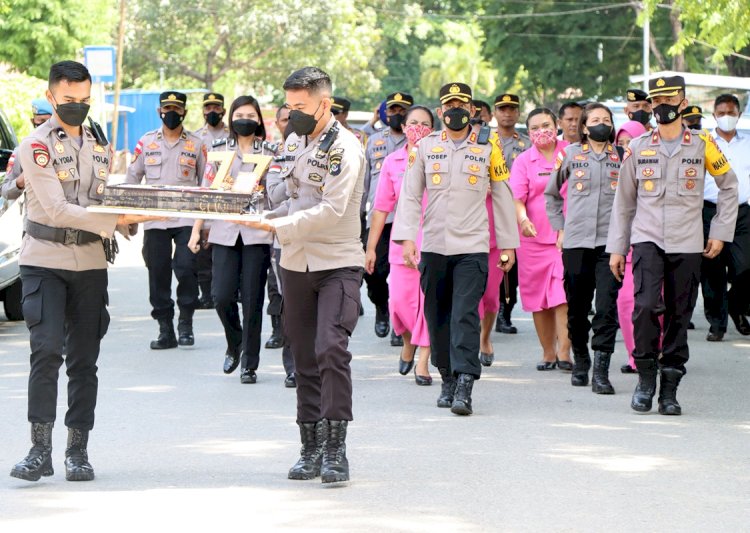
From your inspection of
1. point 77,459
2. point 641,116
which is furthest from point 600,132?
point 77,459

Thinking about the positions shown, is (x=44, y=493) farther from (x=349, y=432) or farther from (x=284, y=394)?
(x=284, y=394)

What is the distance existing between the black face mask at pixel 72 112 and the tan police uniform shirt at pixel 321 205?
1004 millimetres

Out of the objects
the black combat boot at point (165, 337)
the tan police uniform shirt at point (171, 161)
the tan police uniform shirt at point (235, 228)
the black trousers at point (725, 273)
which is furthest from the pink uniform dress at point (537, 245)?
the black combat boot at point (165, 337)

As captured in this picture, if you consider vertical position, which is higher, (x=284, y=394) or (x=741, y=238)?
(x=741, y=238)

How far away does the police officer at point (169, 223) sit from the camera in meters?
12.3

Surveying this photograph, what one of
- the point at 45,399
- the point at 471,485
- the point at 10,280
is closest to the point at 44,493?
the point at 45,399

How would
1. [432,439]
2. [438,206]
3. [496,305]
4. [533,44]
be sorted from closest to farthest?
[432,439]
[438,206]
[496,305]
[533,44]

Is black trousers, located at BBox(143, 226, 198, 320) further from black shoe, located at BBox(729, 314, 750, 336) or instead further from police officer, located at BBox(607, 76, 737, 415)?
black shoe, located at BBox(729, 314, 750, 336)

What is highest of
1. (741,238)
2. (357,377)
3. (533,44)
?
(533,44)

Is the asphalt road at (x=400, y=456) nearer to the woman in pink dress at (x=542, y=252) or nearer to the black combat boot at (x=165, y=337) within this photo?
the woman in pink dress at (x=542, y=252)

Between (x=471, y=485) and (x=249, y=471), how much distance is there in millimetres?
1143

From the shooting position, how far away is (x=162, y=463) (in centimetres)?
772

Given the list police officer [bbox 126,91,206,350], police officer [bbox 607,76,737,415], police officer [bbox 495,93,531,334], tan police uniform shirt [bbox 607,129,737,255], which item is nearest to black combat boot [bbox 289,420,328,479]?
police officer [bbox 607,76,737,415]

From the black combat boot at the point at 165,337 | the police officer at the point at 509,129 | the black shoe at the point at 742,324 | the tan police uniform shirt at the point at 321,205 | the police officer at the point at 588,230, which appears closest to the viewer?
the tan police uniform shirt at the point at 321,205
